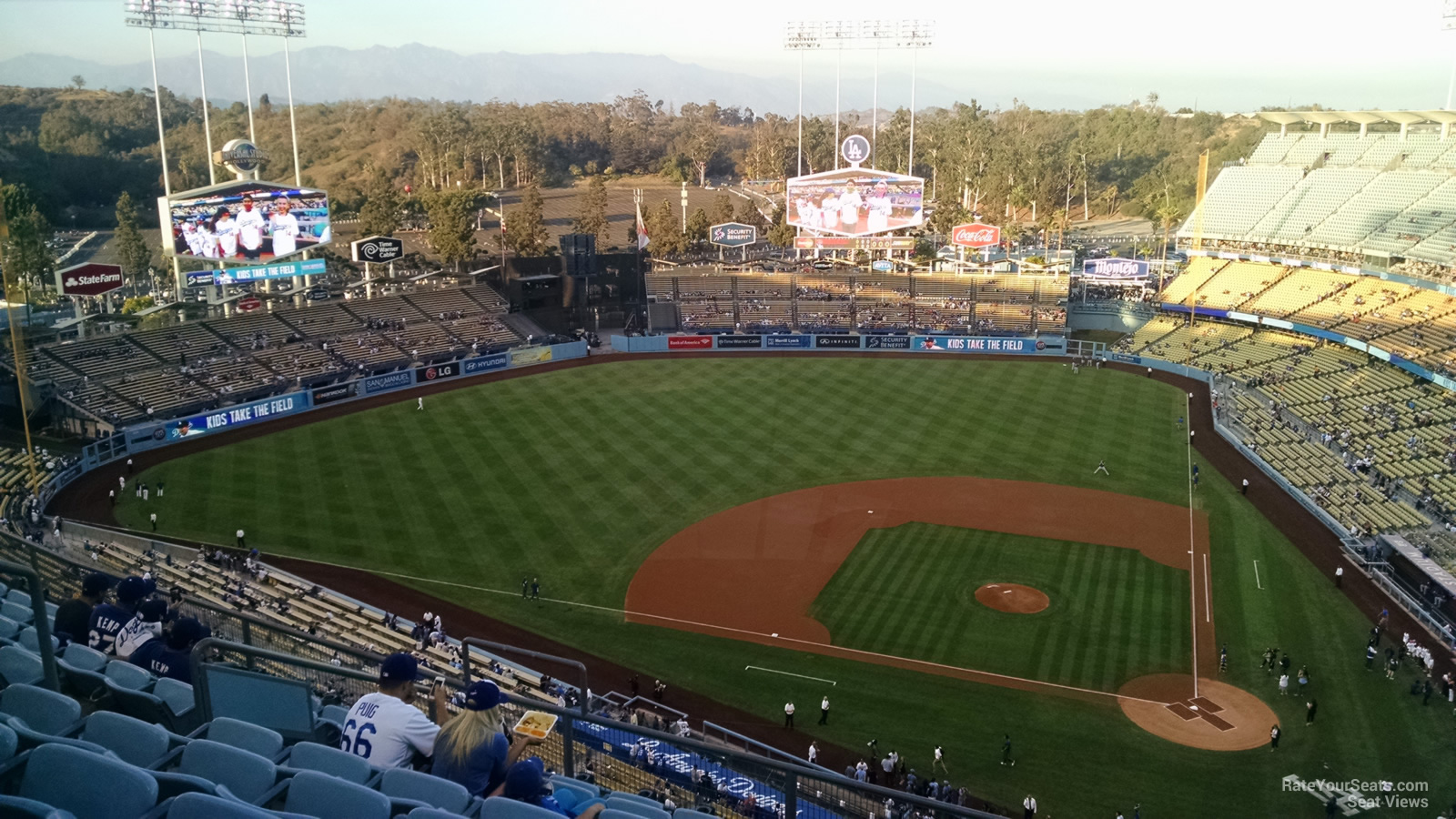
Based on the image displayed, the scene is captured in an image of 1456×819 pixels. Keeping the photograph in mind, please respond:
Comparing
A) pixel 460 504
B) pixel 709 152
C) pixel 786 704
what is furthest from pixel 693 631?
pixel 709 152

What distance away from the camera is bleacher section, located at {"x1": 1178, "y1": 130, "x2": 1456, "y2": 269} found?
58.1m

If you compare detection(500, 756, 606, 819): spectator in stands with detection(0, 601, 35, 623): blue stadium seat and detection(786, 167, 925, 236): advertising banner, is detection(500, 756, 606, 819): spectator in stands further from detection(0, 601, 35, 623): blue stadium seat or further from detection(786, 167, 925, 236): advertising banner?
detection(786, 167, 925, 236): advertising banner

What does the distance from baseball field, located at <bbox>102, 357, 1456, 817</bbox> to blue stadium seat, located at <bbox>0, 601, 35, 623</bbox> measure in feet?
54.5

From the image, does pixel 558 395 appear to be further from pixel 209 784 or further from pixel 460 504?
pixel 209 784

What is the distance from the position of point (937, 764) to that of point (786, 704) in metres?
3.91

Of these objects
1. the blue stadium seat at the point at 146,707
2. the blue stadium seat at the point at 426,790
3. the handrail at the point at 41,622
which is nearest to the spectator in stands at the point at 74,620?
the handrail at the point at 41,622

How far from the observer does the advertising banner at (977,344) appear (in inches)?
2564

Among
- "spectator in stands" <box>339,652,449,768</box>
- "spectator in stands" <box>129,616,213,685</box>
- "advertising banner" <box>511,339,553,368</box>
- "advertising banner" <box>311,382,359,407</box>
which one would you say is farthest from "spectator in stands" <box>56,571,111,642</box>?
"advertising banner" <box>511,339,553,368</box>

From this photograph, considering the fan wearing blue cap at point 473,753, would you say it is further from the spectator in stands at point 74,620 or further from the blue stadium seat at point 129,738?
the spectator in stands at point 74,620

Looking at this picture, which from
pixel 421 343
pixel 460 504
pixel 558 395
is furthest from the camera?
pixel 421 343

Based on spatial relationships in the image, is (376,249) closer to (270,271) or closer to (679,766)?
(270,271)

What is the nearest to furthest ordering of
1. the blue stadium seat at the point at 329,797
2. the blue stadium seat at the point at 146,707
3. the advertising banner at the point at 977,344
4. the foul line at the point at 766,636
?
1. the blue stadium seat at the point at 329,797
2. the blue stadium seat at the point at 146,707
3. the foul line at the point at 766,636
4. the advertising banner at the point at 977,344

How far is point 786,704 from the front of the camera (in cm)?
2505

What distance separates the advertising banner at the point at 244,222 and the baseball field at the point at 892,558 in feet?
37.1
